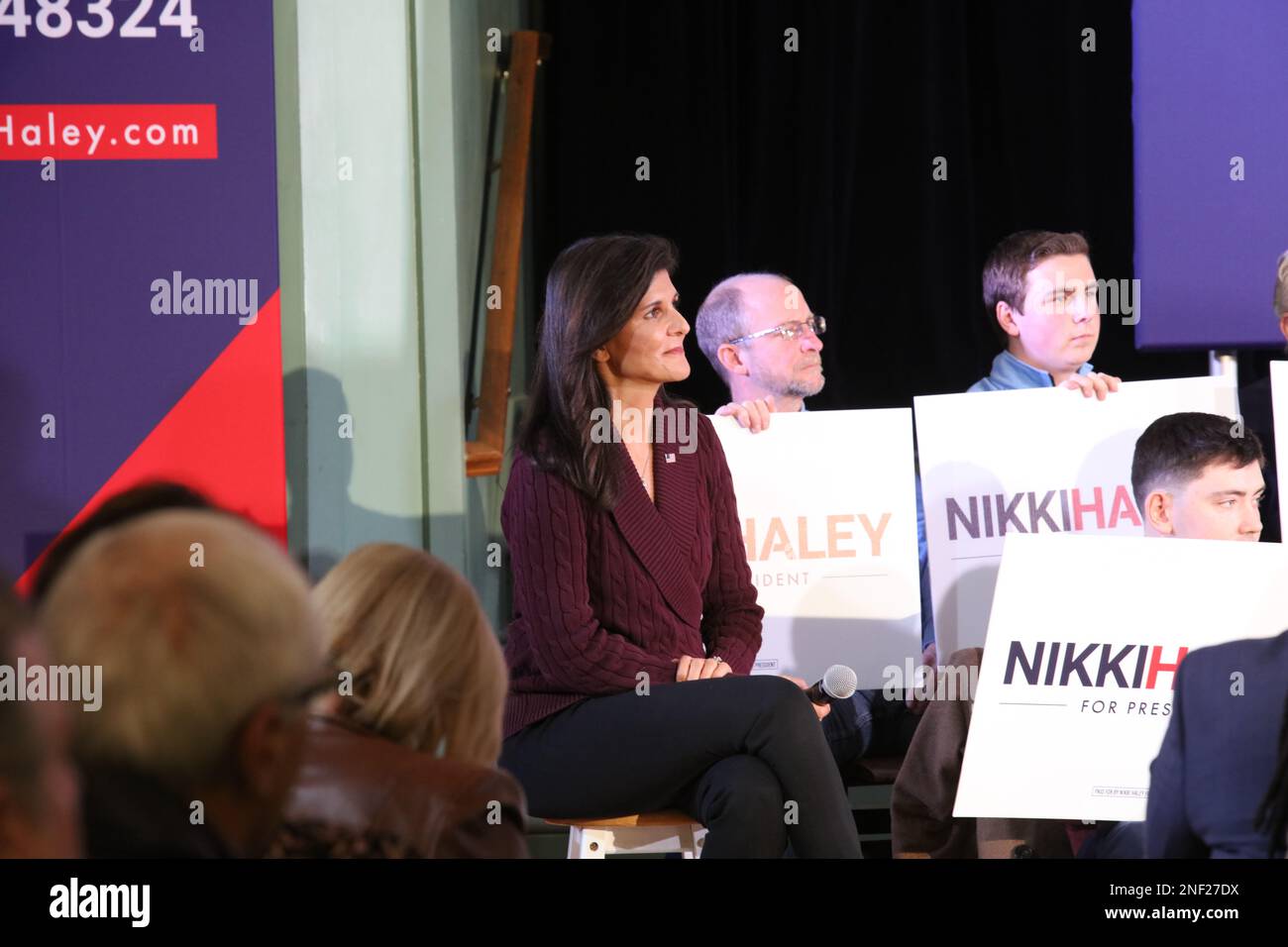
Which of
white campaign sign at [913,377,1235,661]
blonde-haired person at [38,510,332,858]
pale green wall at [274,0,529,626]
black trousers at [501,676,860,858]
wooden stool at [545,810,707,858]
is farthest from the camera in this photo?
white campaign sign at [913,377,1235,661]

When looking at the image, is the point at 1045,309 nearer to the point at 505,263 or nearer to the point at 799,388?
the point at 799,388

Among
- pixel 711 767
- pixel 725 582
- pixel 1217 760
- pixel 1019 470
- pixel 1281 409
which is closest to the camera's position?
pixel 1217 760

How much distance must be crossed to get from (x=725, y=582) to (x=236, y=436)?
3.39ft

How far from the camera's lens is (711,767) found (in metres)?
2.61

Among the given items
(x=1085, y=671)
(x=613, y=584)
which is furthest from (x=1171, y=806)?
(x=613, y=584)

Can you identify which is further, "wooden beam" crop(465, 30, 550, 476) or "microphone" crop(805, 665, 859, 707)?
"wooden beam" crop(465, 30, 550, 476)

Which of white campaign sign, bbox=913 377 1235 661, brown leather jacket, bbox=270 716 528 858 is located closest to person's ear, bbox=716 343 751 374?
white campaign sign, bbox=913 377 1235 661

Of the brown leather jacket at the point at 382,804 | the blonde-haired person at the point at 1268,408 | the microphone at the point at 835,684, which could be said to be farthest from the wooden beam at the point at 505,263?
the blonde-haired person at the point at 1268,408

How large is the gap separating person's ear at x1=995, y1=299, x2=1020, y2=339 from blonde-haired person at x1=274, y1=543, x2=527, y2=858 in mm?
2332

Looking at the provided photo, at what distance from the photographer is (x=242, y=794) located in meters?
1.39

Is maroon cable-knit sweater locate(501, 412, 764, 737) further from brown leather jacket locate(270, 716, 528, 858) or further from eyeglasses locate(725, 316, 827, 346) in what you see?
brown leather jacket locate(270, 716, 528, 858)

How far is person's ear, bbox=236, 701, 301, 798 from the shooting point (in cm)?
138

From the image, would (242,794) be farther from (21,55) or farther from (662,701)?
(21,55)
